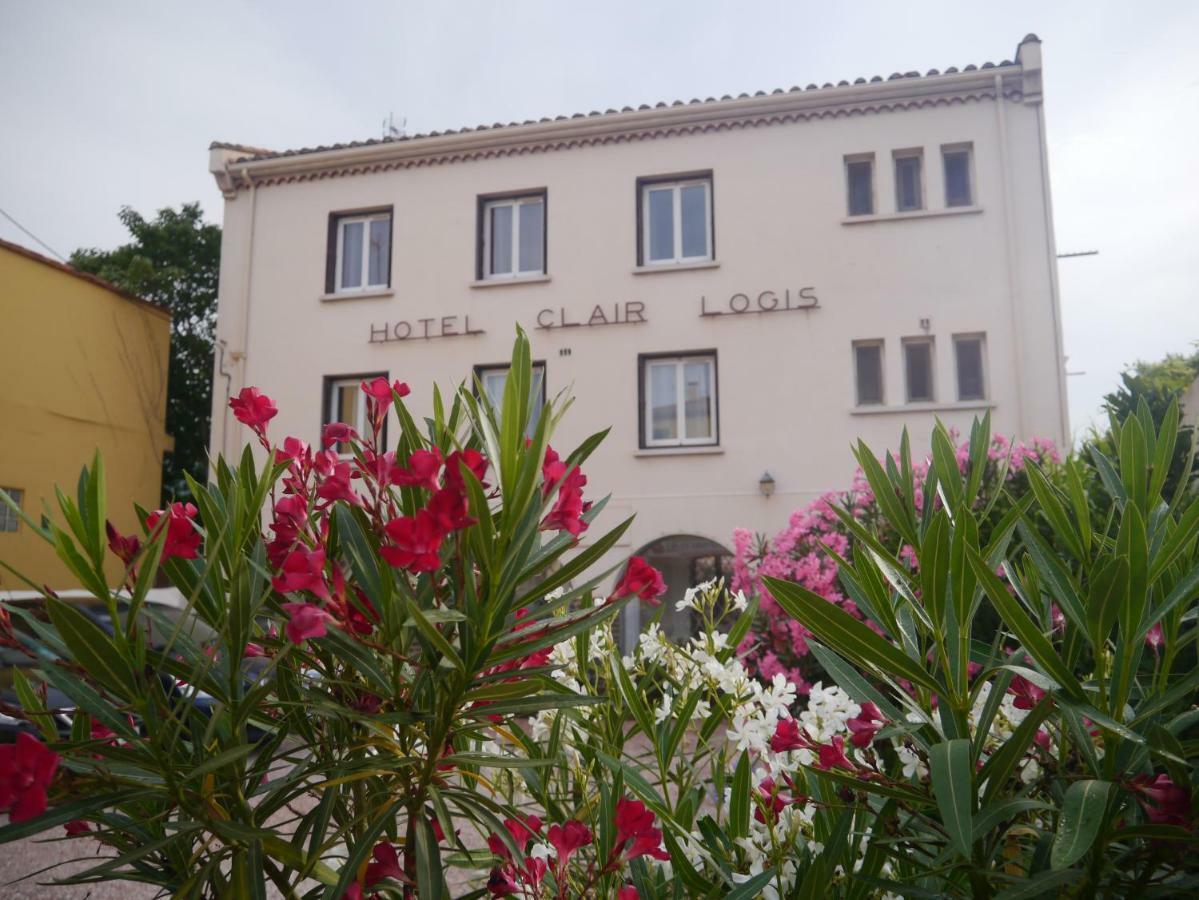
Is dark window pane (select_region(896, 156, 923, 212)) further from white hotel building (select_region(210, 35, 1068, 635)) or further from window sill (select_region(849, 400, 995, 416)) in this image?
window sill (select_region(849, 400, 995, 416))

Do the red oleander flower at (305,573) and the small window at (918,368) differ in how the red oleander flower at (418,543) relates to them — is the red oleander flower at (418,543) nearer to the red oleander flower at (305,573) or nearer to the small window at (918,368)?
the red oleander flower at (305,573)

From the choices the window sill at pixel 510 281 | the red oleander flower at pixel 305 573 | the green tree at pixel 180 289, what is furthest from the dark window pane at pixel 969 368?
the green tree at pixel 180 289

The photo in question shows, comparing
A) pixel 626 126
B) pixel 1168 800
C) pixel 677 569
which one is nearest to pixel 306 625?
pixel 1168 800

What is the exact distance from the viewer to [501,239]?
44.0ft

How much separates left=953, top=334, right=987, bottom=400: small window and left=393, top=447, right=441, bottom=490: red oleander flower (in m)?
11.4

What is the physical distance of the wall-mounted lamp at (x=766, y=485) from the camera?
1145cm

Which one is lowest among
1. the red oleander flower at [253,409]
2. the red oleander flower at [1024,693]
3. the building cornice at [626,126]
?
the red oleander flower at [1024,693]

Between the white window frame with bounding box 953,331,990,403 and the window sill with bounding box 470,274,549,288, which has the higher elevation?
the window sill with bounding box 470,274,549,288

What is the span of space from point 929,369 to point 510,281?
5964 millimetres

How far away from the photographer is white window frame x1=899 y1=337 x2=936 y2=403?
11.5m

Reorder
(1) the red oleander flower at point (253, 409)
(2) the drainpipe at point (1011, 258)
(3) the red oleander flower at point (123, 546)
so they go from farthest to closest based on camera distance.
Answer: (2) the drainpipe at point (1011, 258) → (1) the red oleander flower at point (253, 409) → (3) the red oleander flower at point (123, 546)

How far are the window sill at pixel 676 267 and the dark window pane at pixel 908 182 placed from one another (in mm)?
2675

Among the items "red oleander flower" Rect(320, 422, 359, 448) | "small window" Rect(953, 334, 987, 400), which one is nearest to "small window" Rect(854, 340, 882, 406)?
"small window" Rect(953, 334, 987, 400)

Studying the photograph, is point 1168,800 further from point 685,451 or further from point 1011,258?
point 1011,258
